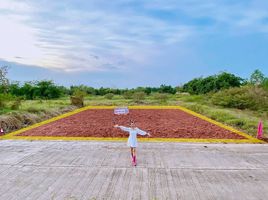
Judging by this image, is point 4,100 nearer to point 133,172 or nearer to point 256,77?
point 133,172

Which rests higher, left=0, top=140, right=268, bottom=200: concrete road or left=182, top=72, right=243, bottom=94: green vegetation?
left=182, top=72, right=243, bottom=94: green vegetation

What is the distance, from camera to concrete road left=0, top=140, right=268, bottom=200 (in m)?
4.76

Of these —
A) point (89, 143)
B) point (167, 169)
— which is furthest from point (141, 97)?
point (167, 169)

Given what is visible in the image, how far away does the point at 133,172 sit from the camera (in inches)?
226

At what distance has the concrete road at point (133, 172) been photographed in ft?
15.6

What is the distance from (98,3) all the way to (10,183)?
391 inches

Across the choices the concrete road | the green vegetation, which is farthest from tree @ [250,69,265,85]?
the concrete road

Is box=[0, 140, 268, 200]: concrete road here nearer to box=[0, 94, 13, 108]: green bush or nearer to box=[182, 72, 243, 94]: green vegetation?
box=[0, 94, 13, 108]: green bush

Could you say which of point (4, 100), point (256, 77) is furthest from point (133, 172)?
point (256, 77)

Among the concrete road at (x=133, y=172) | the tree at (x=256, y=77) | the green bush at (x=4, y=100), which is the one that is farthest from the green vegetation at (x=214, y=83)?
the concrete road at (x=133, y=172)

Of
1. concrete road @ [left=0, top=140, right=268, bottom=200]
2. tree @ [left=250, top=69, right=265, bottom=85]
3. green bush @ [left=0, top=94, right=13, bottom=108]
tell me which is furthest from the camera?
tree @ [left=250, top=69, right=265, bottom=85]

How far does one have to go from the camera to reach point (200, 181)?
5281mm

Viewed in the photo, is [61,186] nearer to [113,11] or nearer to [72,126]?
[72,126]

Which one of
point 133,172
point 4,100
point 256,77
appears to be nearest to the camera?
point 133,172
